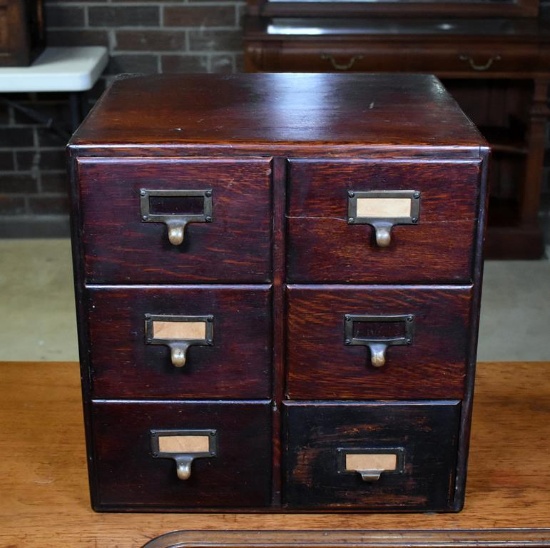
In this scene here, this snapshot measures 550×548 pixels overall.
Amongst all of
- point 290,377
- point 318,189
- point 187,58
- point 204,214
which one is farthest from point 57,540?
point 187,58

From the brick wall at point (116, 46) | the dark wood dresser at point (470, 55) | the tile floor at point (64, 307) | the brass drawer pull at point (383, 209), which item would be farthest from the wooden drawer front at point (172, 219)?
the brick wall at point (116, 46)

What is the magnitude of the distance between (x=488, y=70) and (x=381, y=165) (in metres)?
2.63

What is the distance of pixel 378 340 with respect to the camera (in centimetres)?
142

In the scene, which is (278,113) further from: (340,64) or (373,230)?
(340,64)

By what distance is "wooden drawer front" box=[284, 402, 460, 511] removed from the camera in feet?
4.82

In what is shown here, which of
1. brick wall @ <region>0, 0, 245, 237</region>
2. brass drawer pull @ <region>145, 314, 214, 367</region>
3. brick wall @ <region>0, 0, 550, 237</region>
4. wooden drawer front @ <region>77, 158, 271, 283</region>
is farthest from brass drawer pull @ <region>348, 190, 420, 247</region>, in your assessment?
brick wall @ <region>0, 0, 550, 237</region>

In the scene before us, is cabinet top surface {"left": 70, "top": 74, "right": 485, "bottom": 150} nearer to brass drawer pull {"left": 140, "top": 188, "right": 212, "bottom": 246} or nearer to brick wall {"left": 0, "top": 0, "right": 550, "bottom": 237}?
brass drawer pull {"left": 140, "top": 188, "right": 212, "bottom": 246}

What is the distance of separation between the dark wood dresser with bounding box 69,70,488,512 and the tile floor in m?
1.92

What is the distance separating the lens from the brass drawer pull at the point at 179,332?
55.4 inches

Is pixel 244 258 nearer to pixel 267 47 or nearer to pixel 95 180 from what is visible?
pixel 95 180

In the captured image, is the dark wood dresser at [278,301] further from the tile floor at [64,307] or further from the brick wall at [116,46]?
the brick wall at [116,46]

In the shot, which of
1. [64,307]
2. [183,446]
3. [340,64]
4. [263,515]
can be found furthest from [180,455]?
[340,64]

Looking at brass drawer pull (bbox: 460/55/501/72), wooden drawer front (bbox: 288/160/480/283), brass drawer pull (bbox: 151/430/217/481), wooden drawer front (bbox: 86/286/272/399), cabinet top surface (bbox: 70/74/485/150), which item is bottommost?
brass drawer pull (bbox: 460/55/501/72)

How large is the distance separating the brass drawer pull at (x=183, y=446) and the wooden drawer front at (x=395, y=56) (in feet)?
8.12
